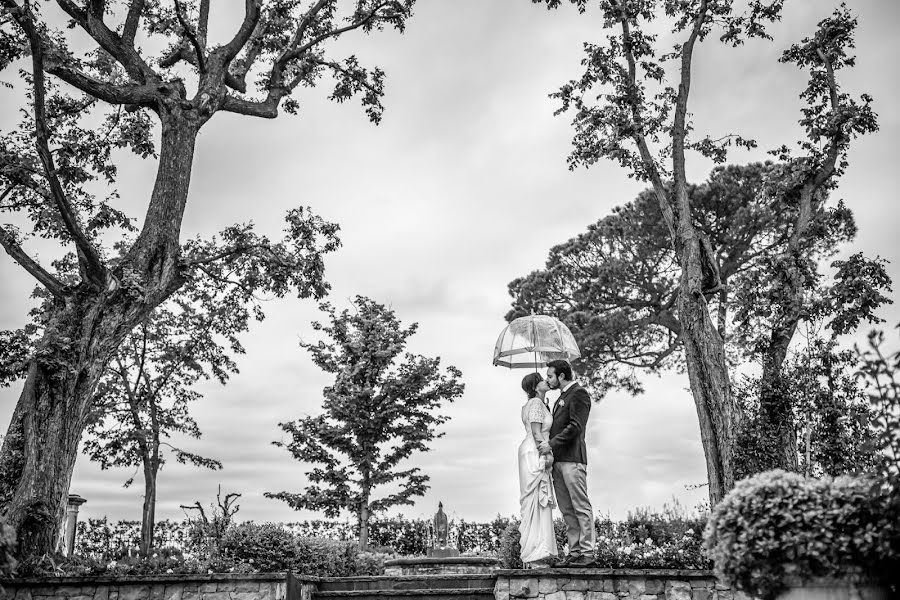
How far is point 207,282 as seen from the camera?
15.1m

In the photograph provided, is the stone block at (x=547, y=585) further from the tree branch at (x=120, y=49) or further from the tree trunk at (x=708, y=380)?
the tree branch at (x=120, y=49)

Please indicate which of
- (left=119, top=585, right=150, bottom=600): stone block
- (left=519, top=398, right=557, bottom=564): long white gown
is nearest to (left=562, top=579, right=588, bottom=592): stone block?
(left=519, top=398, right=557, bottom=564): long white gown

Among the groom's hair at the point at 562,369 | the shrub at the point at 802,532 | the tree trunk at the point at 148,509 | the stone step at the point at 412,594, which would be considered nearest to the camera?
the shrub at the point at 802,532

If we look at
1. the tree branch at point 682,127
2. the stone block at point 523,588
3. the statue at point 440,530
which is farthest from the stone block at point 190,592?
the tree branch at point 682,127

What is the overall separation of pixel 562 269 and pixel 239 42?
A: 10.2 m

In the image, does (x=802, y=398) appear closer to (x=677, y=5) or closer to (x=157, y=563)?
(x=677, y=5)

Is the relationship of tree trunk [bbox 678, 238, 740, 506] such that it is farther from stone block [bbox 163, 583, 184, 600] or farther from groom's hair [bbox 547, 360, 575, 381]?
stone block [bbox 163, 583, 184, 600]

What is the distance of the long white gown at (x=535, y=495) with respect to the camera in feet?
25.3

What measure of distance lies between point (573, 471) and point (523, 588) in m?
1.31

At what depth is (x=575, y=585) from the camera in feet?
24.0

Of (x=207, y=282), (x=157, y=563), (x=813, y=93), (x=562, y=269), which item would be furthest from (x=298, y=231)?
(x=813, y=93)

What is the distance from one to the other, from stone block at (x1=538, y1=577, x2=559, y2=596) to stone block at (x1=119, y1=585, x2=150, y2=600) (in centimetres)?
437

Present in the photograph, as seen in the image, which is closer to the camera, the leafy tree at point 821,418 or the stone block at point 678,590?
the stone block at point 678,590

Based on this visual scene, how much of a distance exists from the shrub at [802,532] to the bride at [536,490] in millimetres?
3604
